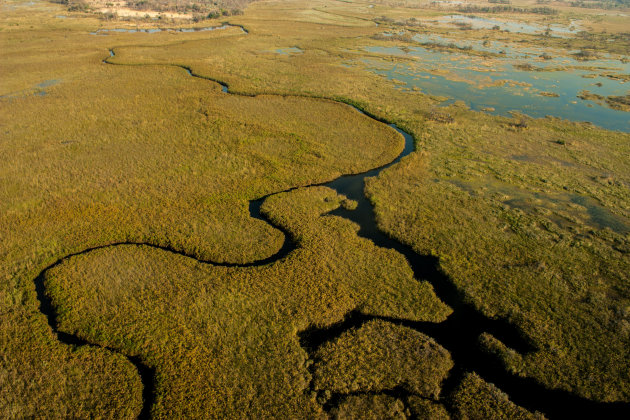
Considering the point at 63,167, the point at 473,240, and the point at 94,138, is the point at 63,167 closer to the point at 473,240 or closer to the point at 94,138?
the point at 94,138

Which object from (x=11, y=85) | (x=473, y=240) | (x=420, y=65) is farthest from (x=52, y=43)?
(x=473, y=240)

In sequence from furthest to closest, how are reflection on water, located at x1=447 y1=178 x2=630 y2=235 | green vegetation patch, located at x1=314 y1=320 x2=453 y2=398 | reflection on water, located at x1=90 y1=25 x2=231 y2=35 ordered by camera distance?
reflection on water, located at x1=90 y1=25 x2=231 y2=35
reflection on water, located at x1=447 y1=178 x2=630 y2=235
green vegetation patch, located at x1=314 y1=320 x2=453 y2=398

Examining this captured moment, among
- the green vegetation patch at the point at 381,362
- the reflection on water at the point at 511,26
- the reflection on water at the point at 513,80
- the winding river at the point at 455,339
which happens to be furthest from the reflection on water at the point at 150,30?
the green vegetation patch at the point at 381,362

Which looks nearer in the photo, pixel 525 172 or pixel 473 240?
pixel 473 240

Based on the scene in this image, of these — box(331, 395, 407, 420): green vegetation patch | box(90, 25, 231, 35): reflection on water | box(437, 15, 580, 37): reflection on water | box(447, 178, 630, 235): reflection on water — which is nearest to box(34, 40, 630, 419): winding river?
box(331, 395, 407, 420): green vegetation patch

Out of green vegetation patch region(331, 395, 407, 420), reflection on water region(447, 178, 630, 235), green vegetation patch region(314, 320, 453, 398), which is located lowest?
green vegetation patch region(331, 395, 407, 420)

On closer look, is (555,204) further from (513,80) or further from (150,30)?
(150,30)

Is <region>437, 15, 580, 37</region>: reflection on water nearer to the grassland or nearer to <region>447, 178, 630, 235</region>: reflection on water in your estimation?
the grassland

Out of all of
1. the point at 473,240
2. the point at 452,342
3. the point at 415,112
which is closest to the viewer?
the point at 452,342
